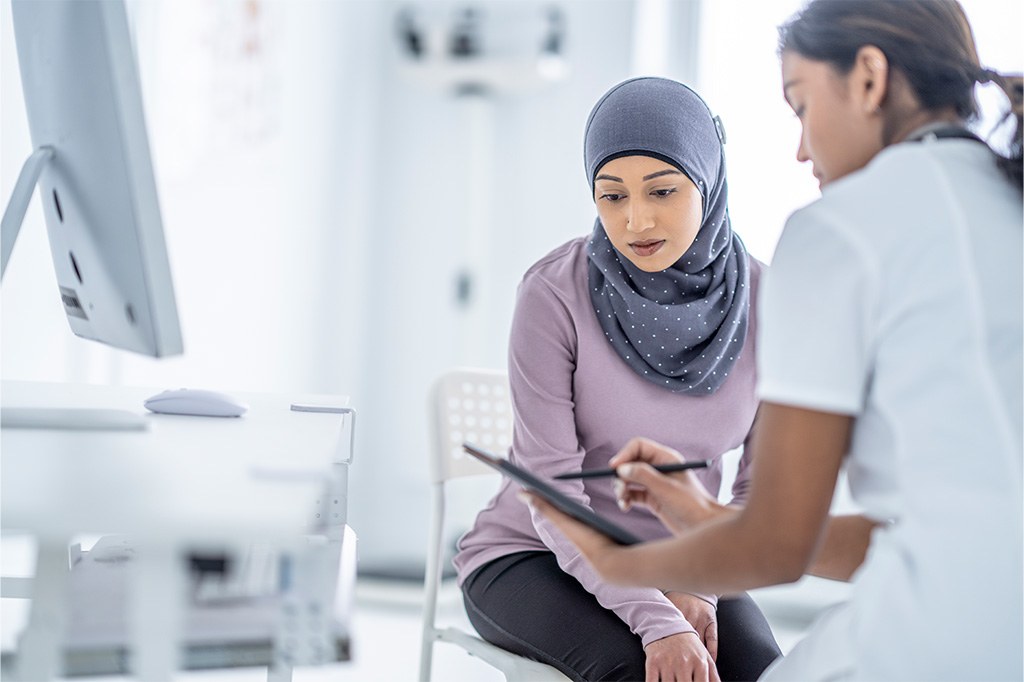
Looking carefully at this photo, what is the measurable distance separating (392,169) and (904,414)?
2.96 meters

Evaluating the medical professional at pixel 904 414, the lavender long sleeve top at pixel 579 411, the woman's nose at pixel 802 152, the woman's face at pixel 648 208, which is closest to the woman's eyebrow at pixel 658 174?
the woman's face at pixel 648 208

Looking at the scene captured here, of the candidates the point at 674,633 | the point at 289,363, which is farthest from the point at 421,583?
the point at 674,633

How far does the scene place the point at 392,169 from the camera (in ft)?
11.5

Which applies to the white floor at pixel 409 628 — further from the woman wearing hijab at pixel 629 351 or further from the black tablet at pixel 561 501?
the black tablet at pixel 561 501

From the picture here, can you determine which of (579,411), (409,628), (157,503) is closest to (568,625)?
(579,411)

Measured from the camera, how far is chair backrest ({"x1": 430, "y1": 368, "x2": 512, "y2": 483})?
155 cm

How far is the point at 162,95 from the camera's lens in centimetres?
225

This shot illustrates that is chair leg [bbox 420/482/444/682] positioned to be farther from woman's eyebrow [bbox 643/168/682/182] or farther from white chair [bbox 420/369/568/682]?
woman's eyebrow [bbox 643/168/682/182]

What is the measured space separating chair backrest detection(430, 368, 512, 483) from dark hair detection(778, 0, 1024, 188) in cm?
86

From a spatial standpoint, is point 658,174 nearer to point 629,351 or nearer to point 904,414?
Result: point 629,351

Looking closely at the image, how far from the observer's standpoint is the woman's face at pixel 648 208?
135 cm

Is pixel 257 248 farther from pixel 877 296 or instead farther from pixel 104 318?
pixel 877 296

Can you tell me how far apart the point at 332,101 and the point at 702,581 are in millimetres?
2765

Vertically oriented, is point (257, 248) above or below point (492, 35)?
below
